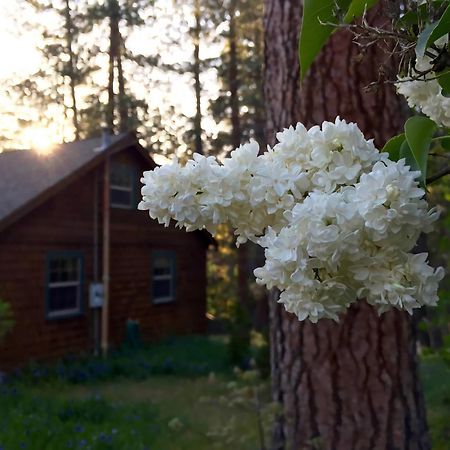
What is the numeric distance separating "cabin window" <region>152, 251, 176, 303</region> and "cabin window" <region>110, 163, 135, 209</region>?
4.38 feet

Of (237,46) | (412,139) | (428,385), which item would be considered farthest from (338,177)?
(237,46)

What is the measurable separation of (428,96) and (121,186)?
41.1 ft

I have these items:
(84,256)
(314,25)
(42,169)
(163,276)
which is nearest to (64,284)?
(84,256)

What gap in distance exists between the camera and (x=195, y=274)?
1570cm

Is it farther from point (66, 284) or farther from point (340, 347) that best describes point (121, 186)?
point (340, 347)

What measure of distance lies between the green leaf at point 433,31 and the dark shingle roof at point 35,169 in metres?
9.70

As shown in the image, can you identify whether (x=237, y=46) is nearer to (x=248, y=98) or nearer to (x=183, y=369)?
(x=248, y=98)

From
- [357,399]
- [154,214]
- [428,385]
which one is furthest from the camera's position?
[428,385]

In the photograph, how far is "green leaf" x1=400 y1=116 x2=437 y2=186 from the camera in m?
1.06

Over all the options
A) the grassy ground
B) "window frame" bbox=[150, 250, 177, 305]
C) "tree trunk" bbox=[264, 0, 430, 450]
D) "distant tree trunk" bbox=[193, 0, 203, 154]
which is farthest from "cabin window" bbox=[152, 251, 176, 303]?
"tree trunk" bbox=[264, 0, 430, 450]

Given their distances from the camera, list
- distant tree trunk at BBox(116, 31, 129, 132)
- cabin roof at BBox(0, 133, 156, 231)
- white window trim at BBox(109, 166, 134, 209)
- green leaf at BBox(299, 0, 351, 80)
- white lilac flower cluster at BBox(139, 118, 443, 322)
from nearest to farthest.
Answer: white lilac flower cluster at BBox(139, 118, 443, 322) → green leaf at BBox(299, 0, 351, 80) → cabin roof at BBox(0, 133, 156, 231) → white window trim at BBox(109, 166, 134, 209) → distant tree trunk at BBox(116, 31, 129, 132)

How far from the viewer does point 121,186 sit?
1361 cm

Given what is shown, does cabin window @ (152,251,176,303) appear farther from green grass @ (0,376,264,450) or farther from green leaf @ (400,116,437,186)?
green leaf @ (400,116,437,186)

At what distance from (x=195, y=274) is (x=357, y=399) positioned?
1263 centimetres
